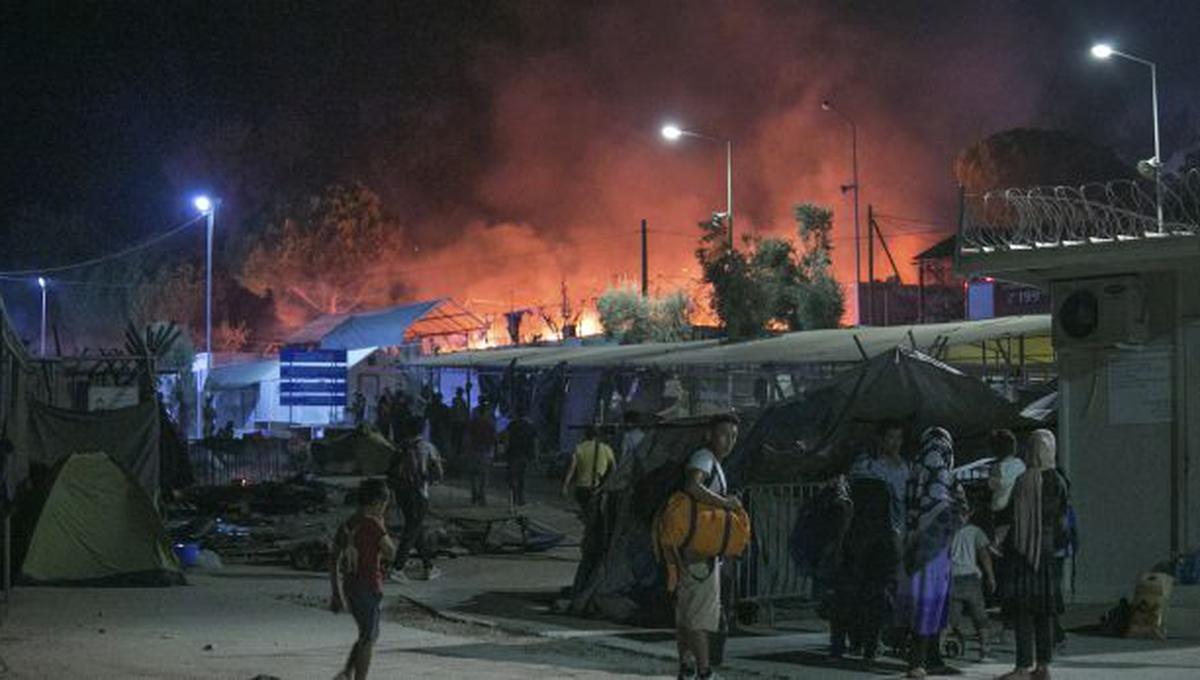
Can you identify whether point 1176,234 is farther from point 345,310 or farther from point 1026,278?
point 345,310

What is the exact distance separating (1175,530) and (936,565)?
13.4 ft

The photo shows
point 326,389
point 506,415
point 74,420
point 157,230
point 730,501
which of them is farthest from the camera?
point 157,230

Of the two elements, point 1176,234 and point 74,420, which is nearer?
point 1176,234

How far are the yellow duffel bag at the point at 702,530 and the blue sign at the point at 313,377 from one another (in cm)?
2564

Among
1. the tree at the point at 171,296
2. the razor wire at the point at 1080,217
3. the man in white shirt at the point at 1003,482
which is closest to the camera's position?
the man in white shirt at the point at 1003,482

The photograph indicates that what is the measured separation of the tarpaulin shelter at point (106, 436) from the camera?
1680 cm

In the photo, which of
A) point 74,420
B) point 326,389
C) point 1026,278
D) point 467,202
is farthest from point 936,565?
point 467,202

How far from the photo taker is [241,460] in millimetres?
31469

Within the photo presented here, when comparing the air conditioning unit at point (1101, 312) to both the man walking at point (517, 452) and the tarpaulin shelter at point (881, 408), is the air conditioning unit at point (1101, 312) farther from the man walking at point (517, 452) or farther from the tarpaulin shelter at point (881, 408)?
the man walking at point (517, 452)

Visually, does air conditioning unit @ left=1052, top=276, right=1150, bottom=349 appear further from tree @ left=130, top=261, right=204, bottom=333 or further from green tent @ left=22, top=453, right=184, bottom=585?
tree @ left=130, top=261, right=204, bottom=333

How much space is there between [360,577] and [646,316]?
38.9m

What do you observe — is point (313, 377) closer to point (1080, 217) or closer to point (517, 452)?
point (517, 452)

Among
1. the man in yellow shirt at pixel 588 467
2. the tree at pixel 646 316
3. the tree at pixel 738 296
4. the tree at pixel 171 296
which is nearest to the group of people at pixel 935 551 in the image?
the man in yellow shirt at pixel 588 467

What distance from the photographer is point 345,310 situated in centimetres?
8912
